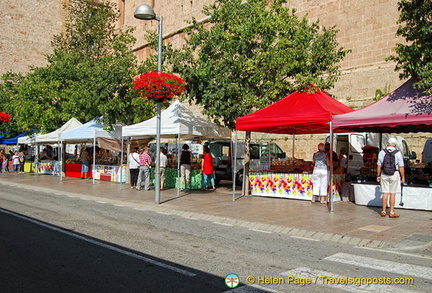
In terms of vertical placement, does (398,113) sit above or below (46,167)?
above

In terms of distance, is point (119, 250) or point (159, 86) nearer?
point (119, 250)

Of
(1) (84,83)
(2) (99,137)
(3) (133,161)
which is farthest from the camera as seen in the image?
(1) (84,83)

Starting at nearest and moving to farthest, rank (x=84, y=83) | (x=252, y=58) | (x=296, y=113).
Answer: (x=296, y=113) → (x=252, y=58) → (x=84, y=83)

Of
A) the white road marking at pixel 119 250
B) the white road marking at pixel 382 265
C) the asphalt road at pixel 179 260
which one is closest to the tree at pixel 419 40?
the asphalt road at pixel 179 260

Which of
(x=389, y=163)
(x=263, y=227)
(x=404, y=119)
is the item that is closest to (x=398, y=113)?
(x=404, y=119)

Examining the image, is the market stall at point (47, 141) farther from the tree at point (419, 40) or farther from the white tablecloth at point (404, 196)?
the tree at point (419, 40)

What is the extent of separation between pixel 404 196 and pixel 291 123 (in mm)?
3648

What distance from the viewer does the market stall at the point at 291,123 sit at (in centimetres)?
1189

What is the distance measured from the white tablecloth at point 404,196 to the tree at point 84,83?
33.0ft

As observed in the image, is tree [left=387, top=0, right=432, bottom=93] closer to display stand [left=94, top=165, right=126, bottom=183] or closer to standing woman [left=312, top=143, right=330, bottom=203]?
standing woman [left=312, top=143, right=330, bottom=203]

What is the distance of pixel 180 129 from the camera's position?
14680 mm

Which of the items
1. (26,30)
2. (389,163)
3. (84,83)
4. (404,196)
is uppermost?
(26,30)

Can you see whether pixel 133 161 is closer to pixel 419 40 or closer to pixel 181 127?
pixel 181 127

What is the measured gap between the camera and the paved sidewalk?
779cm
